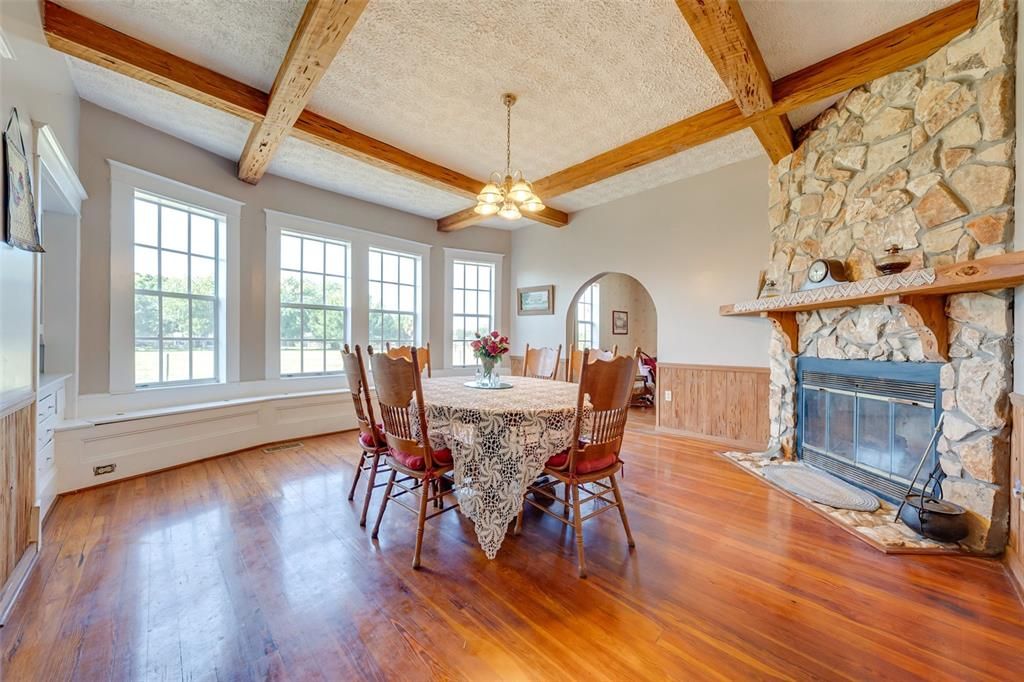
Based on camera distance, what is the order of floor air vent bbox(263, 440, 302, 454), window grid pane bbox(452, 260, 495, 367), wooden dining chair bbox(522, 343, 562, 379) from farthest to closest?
window grid pane bbox(452, 260, 495, 367)
floor air vent bbox(263, 440, 302, 454)
wooden dining chair bbox(522, 343, 562, 379)

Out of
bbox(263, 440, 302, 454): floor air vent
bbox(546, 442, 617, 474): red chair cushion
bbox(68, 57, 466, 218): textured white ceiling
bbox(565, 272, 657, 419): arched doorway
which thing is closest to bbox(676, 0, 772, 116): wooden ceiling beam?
bbox(546, 442, 617, 474): red chair cushion

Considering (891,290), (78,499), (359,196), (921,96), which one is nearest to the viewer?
(891,290)

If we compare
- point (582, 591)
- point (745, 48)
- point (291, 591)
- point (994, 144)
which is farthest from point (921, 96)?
point (291, 591)

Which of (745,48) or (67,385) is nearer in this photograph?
(745,48)

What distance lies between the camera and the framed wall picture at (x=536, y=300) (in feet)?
18.5

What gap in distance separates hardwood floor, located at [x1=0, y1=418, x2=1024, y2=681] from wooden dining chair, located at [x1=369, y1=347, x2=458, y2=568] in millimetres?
350

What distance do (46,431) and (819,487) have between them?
5.05 metres

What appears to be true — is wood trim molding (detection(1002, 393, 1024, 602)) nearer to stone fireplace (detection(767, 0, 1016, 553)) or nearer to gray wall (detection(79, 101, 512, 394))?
stone fireplace (detection(767, 0, 1016, 553))

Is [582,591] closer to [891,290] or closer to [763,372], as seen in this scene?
[891,290]

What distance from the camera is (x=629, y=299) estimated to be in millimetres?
7781

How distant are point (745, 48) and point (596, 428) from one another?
7.11ft

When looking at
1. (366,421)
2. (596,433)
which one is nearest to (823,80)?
(596,433)

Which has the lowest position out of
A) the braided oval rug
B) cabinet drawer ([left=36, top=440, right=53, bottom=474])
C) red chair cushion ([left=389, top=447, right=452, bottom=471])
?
the braided oval rug

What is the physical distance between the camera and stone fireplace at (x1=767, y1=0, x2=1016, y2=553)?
198 cm
